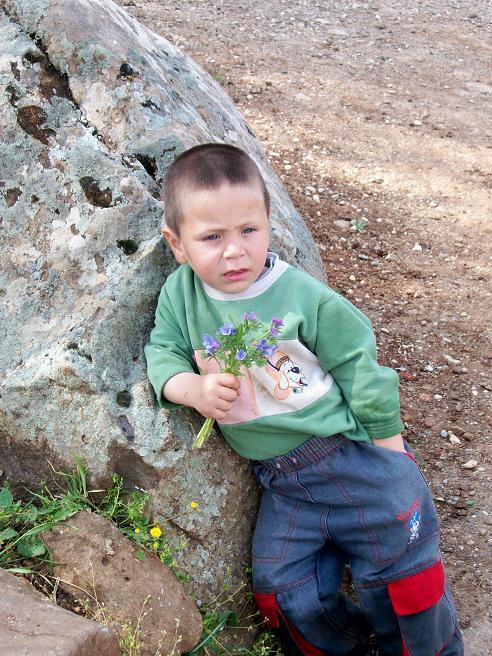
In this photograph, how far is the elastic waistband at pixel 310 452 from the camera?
2881 mm

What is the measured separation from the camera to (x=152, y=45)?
3961mm

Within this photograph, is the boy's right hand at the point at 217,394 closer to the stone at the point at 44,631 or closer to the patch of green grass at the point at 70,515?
the patch of green grass at the point at 70,515

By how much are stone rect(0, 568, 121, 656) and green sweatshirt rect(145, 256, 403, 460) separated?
2.51 ft

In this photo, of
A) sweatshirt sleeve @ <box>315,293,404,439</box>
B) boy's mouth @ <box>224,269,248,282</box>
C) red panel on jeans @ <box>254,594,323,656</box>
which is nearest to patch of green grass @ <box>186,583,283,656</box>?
red panel on jeans @ <box>254,594,323,656</box>

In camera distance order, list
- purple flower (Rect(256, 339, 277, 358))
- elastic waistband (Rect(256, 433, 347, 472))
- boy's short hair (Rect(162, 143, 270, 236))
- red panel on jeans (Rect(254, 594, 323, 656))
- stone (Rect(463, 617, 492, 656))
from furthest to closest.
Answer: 1. stone (Rect(463, 617, 492, 656))
2. red panel on jeans (Rect(254, 594, 323, 656))
3. elastic waistband (Rect(256, 433, 347, 472))
4. boy's short hair (Rect(162, 143, 270, 236))
5. purple flower (Rect(256, 339, 277, 358))

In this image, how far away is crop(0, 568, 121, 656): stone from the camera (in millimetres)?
2139

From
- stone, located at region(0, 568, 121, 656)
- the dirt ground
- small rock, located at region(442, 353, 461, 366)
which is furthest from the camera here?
small rock, located at region(442, 353, 461, 366)

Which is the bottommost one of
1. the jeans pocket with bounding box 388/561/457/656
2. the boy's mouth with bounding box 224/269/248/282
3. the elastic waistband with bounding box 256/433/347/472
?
the jeans pocket with bounding box 388/561/457/656

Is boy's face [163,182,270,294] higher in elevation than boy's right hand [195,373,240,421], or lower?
higher

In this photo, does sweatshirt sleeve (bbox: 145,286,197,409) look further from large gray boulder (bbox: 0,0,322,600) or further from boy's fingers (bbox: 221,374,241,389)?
boy's fingers (bbox: 221,374,241,389)

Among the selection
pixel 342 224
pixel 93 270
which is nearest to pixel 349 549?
pixel 93 270

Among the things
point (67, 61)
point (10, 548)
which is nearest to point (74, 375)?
point (10, 548)

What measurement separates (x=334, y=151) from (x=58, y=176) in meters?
3.73

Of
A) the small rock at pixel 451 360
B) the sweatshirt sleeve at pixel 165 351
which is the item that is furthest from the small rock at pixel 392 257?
the sweatshirt sleeve at pixel 165 351
